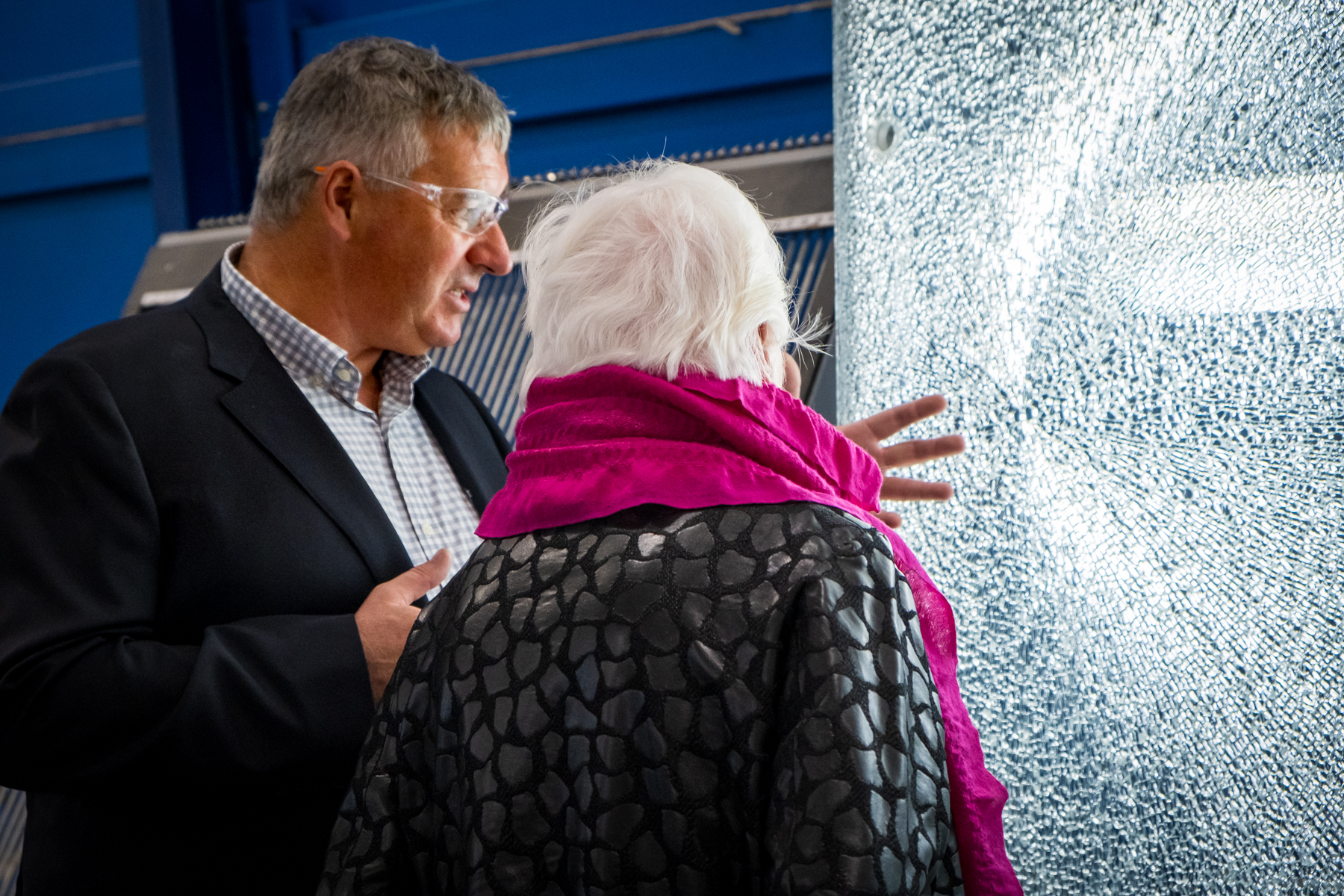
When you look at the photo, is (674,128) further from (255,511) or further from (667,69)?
(255,511)

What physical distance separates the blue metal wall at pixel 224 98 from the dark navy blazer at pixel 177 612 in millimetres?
1143

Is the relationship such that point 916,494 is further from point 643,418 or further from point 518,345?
point 518,345

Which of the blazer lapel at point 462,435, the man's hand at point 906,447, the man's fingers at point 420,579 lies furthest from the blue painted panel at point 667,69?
the man's fingers at point 420,579

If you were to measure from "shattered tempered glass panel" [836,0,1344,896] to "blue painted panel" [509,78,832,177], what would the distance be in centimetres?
94

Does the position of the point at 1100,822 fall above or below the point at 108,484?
below

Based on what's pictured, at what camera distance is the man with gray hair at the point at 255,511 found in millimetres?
1241

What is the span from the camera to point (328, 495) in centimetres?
143

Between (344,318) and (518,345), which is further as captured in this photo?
(518,345)

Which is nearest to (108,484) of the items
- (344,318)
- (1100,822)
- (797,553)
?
(344,318)

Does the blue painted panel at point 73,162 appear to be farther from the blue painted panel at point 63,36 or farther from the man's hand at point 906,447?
the man's hand at point 906,447

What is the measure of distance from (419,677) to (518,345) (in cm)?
114

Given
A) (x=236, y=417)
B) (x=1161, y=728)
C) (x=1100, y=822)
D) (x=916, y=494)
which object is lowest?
(x=1100, y=822)

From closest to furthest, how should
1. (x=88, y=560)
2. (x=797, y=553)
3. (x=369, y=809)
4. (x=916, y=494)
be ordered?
(x=797, y=553)
(x=369, y=809)
(x=88, y=560)
(x=916, y=494)

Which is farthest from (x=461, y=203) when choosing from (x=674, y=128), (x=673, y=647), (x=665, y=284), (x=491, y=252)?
(x=674, y=128)
